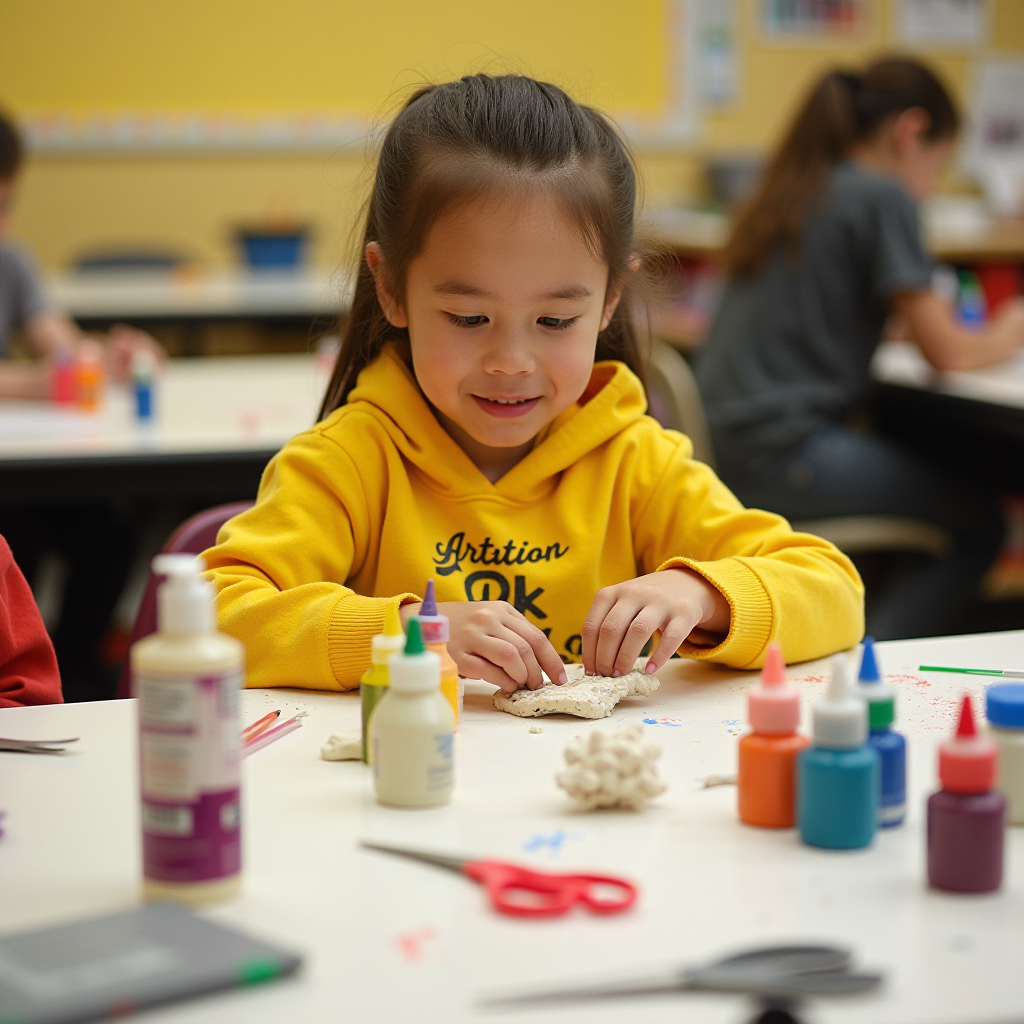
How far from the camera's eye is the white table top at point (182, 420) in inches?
88.4

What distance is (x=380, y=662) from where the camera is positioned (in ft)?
3.05

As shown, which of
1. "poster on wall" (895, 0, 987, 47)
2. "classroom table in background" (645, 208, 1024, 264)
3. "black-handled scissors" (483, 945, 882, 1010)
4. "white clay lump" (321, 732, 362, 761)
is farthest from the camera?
"poster on wall" (895, 0, 987, 47)

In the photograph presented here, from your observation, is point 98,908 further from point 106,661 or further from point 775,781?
point 106,661

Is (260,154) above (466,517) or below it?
above

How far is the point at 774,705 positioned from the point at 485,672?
1.01ft

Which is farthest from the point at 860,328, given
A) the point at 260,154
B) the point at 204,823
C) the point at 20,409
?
the point at 260,154

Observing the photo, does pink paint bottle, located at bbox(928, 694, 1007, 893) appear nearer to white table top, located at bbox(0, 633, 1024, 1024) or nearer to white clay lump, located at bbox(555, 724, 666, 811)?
white table top, located at bbox(0, 633, 1024, 1024)

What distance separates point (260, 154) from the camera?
19.5 feet

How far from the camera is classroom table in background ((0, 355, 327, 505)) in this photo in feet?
7.21

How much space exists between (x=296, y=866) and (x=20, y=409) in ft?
A: 6.51

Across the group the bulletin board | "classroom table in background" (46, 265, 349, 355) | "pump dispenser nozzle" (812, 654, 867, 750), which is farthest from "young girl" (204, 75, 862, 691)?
the bulletin board

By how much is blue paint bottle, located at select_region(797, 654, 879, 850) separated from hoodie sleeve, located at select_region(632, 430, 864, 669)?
36cm

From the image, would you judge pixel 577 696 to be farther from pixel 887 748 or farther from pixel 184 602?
pixel 184 602

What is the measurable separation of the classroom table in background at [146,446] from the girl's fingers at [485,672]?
3.86 feet
